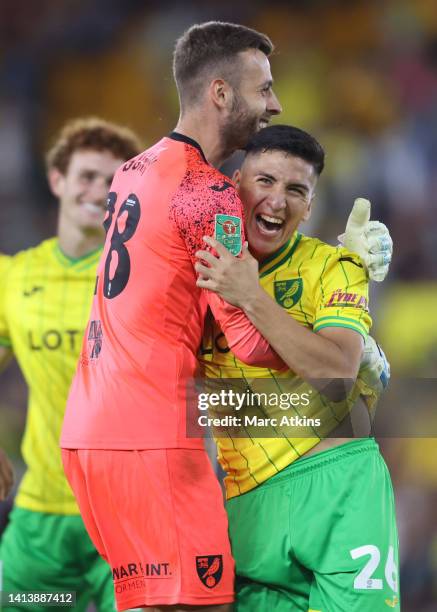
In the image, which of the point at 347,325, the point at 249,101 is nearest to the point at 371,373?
the point at 347,325

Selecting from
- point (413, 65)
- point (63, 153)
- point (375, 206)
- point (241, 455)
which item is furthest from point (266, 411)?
point (413, 65)

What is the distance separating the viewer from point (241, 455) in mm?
2896

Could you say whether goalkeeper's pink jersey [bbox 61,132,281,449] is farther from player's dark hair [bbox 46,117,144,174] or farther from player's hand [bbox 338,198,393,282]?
player's dark hair [bbox 46,117,144,174]

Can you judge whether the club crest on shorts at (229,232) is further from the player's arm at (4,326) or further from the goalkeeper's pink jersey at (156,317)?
the player's arm at (4,326)

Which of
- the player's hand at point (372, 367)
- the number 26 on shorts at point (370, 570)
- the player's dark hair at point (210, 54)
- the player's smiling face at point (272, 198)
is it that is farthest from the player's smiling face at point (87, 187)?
the number 26 on shorts at point (370, 570)

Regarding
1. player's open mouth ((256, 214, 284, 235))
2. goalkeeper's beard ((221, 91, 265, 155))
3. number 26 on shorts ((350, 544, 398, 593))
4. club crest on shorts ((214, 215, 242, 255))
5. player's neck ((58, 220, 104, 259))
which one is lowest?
number 26 on shorts ((350, 544, 398, 593))

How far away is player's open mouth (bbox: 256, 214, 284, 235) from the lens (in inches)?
115

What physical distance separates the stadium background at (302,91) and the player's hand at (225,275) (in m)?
4.07

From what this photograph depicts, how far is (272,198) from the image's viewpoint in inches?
115

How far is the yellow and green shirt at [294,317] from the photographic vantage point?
278 cm

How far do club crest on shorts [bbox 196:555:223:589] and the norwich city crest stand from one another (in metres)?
0.76

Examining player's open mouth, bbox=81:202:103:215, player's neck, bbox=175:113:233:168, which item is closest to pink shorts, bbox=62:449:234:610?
player's neck, bbox=175:113:233:168

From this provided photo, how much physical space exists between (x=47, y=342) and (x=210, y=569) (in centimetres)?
189

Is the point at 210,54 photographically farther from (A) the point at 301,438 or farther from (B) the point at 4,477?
(B) the point at 4,477
